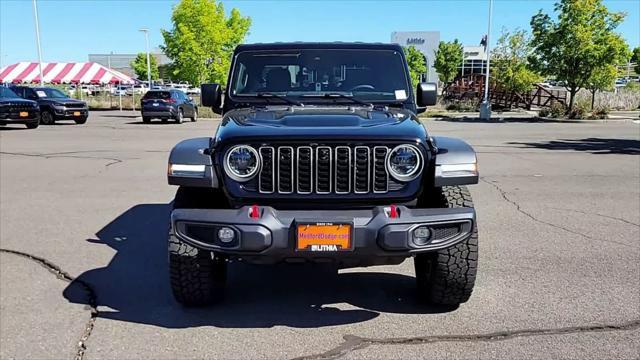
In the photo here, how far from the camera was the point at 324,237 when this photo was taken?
3.36 m

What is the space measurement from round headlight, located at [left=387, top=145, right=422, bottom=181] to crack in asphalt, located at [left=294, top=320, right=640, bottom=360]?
104 centimetres

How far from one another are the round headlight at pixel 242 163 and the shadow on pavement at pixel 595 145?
12.8 m

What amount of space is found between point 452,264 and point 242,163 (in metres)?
1.57

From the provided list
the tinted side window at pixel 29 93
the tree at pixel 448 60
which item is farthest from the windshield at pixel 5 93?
the tree at pixel 448 60

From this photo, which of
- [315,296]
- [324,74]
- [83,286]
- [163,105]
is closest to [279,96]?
[324,74]

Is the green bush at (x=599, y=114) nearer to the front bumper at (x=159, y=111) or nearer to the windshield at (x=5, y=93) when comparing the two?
the front bumper at (x=159, y=111)

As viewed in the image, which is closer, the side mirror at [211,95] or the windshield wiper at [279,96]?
the windshield wiper at [279,96]

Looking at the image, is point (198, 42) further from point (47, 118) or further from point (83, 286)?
point (83, 286)

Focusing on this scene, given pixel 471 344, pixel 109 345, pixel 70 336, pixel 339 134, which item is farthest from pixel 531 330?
pixel 70 336

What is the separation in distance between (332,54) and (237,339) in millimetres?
2686

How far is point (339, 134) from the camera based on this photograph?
3574 millimetres

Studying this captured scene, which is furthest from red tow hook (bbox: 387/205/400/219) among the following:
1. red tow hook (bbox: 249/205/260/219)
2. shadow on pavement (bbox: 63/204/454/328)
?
shadow on pavement (bbox: 63/204/454/328)

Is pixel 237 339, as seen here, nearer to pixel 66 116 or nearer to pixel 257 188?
pixel 257 188

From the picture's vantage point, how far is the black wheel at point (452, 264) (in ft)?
12.5
